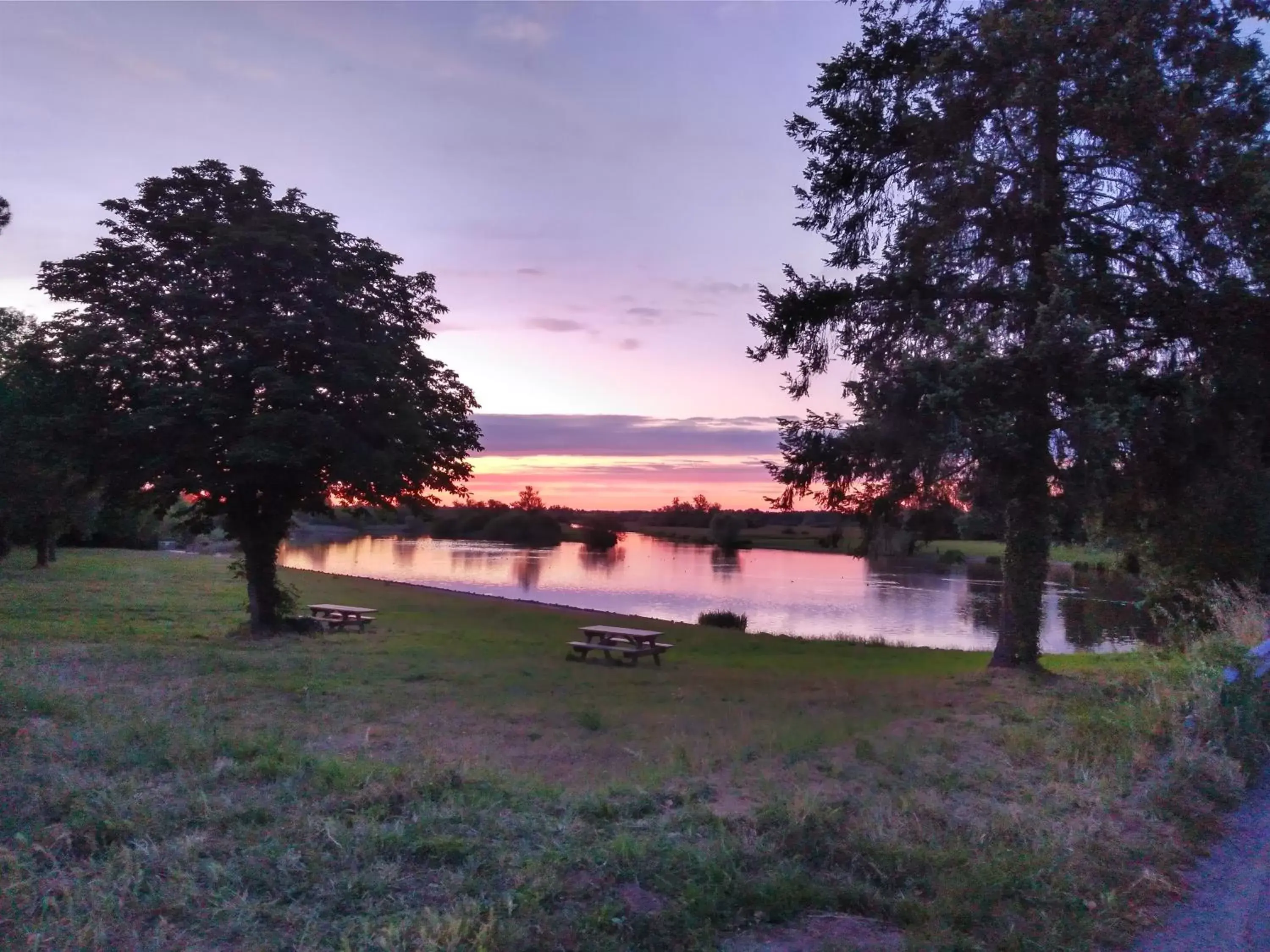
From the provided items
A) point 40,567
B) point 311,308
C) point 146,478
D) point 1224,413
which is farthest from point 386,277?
point 40,567

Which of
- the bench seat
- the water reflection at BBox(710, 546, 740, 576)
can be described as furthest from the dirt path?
the water reflection at BBox(710, 546, 740, 576)

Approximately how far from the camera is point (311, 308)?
15.6m

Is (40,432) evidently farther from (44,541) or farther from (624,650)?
(44,541)

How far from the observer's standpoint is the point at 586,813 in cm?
545

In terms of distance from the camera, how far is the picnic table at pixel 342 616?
21.2 meters

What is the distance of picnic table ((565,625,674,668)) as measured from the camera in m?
17.4

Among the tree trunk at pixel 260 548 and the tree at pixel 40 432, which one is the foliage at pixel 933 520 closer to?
the tree trunk at pixel 260 548

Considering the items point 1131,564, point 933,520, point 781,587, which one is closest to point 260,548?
point 933,520

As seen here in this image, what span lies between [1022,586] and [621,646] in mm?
7484

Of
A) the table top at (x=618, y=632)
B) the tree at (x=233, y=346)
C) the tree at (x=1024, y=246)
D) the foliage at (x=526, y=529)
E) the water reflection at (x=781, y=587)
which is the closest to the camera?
the tree at (x=1024, y=246)

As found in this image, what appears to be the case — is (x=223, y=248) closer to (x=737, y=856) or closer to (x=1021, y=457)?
(x=1021, y=457)

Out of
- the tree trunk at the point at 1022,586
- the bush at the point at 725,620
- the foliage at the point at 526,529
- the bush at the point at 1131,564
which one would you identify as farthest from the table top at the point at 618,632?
the foliage at the point at 526,529

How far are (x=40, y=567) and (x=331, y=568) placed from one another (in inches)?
718

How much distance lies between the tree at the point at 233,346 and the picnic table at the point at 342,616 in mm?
4747
